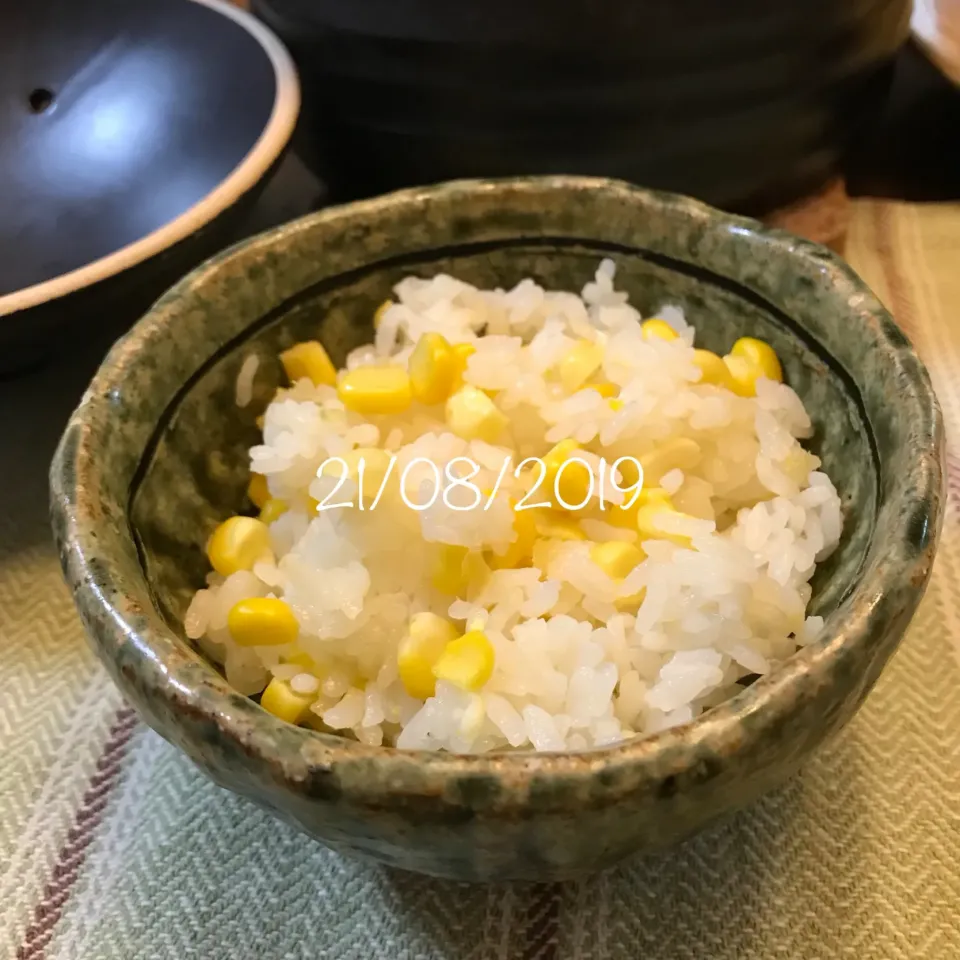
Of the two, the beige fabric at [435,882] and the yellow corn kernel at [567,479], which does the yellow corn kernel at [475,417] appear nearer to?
the yellow corn kernel at [567,479]

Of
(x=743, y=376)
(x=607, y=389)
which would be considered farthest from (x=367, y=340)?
(x=743, y=376)

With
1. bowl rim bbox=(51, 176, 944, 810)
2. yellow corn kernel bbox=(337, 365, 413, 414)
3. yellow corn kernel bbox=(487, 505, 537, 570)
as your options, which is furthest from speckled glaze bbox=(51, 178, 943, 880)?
yellow corn kernel bbox=(487, 505, 537, 570)

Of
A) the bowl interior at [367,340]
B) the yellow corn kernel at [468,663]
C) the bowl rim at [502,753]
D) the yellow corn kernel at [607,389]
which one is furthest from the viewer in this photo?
the yellow corn kernel at [607,389]

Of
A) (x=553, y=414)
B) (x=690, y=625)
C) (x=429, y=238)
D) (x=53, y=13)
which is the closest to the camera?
(x=690, y=625)

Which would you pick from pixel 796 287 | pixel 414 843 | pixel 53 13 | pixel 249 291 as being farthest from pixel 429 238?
pixel 53 13

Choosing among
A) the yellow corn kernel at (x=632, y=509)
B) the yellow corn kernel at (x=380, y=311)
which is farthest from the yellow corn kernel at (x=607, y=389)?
the yellow corn kernel at (x=380, y=311)

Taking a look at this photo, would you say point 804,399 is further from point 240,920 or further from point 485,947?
point 240,920

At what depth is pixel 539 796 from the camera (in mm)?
546

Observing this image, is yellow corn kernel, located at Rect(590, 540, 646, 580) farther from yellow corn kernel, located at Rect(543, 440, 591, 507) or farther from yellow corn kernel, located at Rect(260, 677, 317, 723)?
yellow corn kernel, located at Rect(260, 677, 317, 723)

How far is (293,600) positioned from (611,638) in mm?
238

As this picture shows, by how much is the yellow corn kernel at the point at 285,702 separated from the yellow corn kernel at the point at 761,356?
470mm

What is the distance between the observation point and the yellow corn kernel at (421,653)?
0.72 meters

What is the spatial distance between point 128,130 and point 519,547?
876 mm

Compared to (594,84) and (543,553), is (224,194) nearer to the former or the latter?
(594,84)
